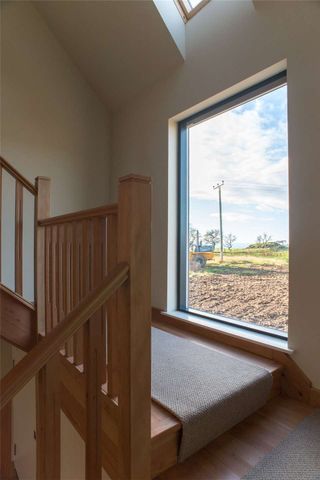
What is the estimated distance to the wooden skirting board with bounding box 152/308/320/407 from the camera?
164cm

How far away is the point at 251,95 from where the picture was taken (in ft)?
7.02

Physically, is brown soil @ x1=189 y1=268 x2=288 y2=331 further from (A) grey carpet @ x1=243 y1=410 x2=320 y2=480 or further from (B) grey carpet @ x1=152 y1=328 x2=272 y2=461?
(A) grey carpet @ x1=243 y1=410 x2=320 y2=480

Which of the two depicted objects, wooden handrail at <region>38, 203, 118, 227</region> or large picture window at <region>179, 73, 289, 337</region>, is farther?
large picture window at <region>179, 73, 289, 337</region>

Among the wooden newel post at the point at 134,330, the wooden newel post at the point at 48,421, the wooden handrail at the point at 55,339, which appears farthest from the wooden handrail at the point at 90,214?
the wooden newel post at the point at 48,421

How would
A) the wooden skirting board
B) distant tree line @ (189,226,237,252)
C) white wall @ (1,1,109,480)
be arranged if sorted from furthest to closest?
white wall @ (1,1,109,480) < distant tree line @ (189,226,237,252) < the wooden skirting board

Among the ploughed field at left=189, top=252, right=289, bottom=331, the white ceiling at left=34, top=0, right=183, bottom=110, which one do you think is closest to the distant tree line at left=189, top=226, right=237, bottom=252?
the ploughed field at left=189, top=252, right=289, bottom=331

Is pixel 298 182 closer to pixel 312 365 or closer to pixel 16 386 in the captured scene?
pixel 312 365

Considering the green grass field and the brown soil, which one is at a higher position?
the green grass field

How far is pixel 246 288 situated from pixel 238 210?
629 mm

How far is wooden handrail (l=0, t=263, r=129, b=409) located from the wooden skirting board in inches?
51.6

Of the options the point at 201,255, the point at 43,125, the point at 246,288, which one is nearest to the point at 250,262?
the point at 246,288

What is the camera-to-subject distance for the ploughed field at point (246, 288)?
1.95 metres

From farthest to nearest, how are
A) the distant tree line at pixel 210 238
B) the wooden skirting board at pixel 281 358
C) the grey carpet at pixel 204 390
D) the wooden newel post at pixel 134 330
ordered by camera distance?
1. the distant tree line at pixel 210 238
2. the wooden skirting board at pixel 281 358
3. the grey carpet at pixel 204 390
4. the wooden newel post at pixel 134 330

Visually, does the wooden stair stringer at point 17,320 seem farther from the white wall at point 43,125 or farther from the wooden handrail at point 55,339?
the wooden handrail at point 55,339
